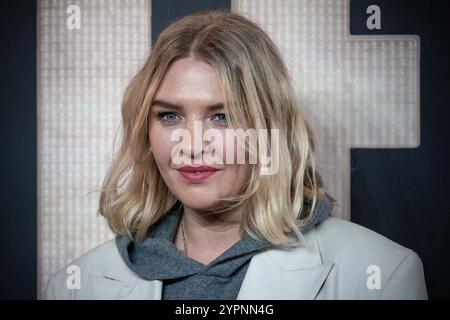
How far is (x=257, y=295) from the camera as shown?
1.00m

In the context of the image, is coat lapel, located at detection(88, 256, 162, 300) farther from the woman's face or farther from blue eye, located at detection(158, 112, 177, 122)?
blue eye, located at detection(158, 112, 177, 122)

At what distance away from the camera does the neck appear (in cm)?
109

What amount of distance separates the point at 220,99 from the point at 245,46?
0.11 m

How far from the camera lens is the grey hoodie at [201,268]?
3.36ft

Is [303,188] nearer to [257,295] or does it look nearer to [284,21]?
[257,295]

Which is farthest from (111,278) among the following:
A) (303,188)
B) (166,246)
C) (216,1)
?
→ (216,1)

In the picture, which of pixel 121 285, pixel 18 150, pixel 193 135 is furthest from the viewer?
pixel 18 150

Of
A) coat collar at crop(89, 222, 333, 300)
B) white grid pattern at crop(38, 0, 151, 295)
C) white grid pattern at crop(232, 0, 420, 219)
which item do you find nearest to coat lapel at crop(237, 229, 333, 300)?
coat collar at crop(89, 222, 333, 300)

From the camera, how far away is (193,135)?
0.98 meters

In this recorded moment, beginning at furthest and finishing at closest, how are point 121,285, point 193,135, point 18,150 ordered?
point 18,150, point 121,285, point 193,135

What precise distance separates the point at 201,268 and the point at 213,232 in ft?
0.31

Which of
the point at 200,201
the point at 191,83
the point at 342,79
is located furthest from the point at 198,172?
the point at 342,79

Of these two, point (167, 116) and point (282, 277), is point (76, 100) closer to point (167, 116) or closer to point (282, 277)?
point (167, 116)

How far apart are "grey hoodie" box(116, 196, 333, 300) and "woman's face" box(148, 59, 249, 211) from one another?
0.35 feet
